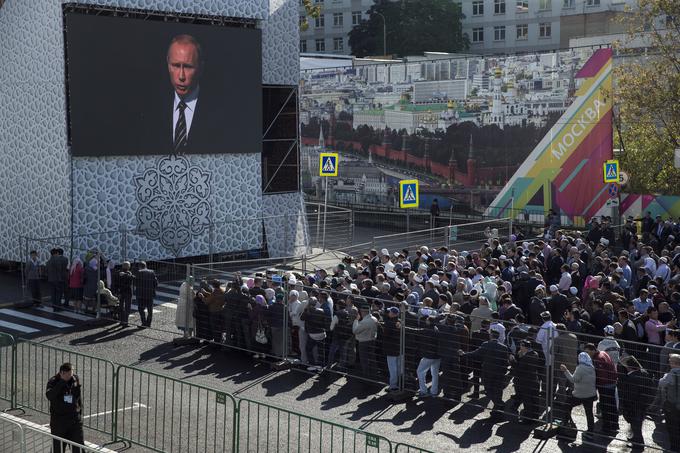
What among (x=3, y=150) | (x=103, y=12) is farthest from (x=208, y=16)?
(x=3, y=150)

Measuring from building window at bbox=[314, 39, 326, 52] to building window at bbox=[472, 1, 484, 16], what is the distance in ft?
48.2

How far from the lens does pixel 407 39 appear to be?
7950cm

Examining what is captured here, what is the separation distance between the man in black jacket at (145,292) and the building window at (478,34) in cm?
6586

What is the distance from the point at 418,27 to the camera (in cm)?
7925

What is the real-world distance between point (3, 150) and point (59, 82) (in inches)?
133

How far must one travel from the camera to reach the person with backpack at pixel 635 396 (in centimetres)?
1271

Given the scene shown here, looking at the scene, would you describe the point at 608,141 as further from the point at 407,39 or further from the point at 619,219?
the point at 407,39

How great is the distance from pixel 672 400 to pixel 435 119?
2717 cm

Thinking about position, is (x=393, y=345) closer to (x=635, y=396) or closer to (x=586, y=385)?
(x=586, y=385)

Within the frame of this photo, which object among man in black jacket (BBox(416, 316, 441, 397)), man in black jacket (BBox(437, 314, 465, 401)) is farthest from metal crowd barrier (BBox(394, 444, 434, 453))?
man in black jacket (BBox(416, 316, 441, 397))

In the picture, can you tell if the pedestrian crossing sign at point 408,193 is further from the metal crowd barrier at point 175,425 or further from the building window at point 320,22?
the building window at point 320,22

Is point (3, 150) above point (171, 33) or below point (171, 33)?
below

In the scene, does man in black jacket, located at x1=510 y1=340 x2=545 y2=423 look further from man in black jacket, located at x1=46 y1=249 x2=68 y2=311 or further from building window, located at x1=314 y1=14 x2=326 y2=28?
building window, located at x1=314 y1=14 x2=326 y2=28

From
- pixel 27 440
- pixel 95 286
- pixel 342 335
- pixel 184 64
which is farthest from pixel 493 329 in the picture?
pixel 184 64
